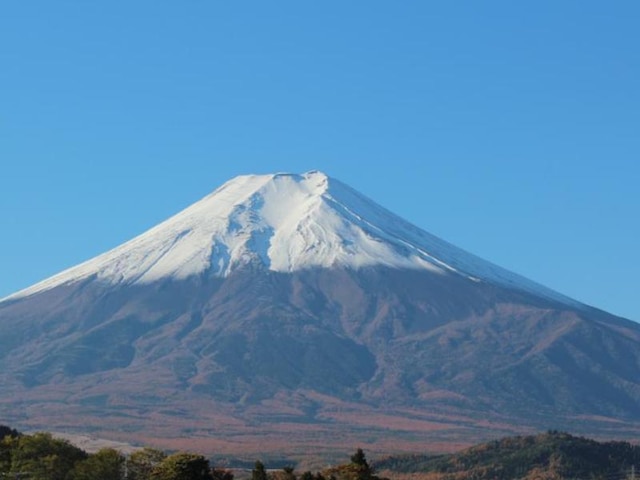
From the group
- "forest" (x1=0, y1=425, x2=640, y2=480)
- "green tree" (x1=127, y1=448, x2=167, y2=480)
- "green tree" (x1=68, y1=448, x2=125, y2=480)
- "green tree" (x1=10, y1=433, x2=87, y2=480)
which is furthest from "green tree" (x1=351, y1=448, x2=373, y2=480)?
"green tree" (x1=10, y1=433, x2=87, y2=480)

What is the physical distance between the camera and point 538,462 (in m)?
87.0

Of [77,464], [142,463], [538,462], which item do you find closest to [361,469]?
[142,463]

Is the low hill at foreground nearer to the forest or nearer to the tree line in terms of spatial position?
the forest

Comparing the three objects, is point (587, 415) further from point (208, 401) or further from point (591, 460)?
point (591, 460)

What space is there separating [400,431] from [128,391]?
3922 centimetres

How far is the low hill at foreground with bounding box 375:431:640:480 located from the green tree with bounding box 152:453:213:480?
93.0 feet

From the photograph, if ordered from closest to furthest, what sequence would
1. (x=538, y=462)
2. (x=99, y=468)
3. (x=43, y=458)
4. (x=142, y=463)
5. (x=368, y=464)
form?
(x=368, y=464)
(x=99, y=468)
(x=43, y=458)
(x=142, y=463)
(x=538, y=462)

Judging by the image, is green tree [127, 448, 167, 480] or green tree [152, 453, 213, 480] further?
green tree [127, 448, 167, 480]

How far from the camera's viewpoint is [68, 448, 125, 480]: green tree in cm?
6194

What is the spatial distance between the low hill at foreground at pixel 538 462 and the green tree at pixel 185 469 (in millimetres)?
28335

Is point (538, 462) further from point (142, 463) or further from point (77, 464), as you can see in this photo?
point (77, 464)

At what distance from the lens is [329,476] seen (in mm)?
64625

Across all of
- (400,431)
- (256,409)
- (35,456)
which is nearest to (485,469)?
(35,456)

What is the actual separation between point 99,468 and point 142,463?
2587 millimetres
